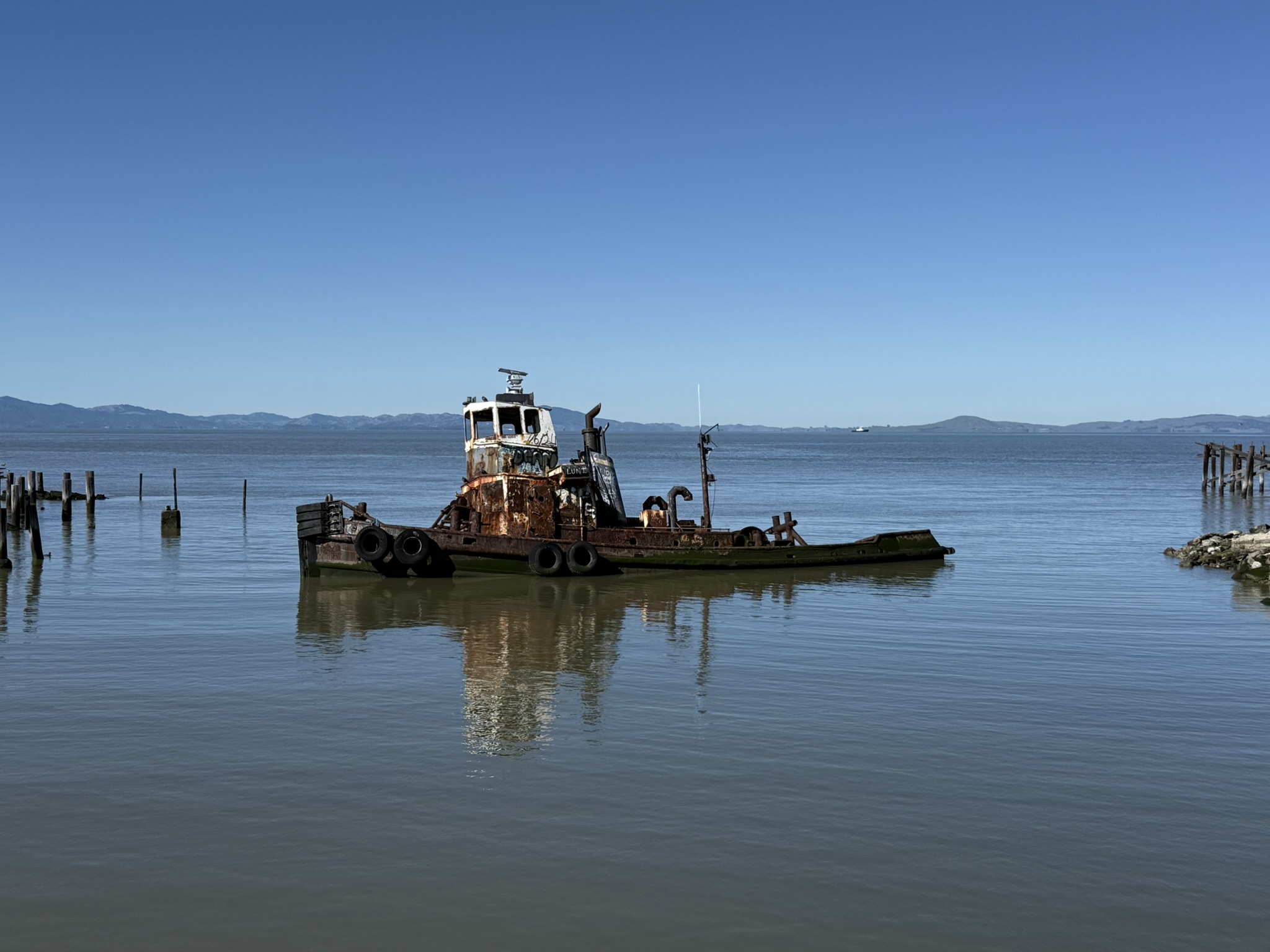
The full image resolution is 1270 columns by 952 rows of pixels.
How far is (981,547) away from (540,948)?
36945mm

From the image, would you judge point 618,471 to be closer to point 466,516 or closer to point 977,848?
point 466,516

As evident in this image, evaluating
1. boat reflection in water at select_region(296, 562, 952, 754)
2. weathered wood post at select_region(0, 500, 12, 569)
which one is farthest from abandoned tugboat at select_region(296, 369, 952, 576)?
weathered wood post at select_region(0, 500, 12, 569)

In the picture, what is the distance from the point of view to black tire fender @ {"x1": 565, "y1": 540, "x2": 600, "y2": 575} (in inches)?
1355

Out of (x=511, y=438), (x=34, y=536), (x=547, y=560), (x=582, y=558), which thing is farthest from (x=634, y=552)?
(x=34, y=536)

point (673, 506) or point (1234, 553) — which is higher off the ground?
point (673, 506)

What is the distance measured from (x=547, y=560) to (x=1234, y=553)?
20.9m

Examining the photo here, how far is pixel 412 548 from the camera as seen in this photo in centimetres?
3409

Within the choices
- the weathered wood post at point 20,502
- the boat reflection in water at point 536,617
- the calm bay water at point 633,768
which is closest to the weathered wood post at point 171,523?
the weathered wood post at point 20,502

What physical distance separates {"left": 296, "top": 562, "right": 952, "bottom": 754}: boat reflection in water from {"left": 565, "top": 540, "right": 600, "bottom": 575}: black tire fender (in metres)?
0.35

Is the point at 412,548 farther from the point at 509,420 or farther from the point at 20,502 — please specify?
the point at 20,502

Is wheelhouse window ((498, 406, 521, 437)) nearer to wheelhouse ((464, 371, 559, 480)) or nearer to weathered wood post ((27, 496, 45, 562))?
wheelhouse ((464, 371, 559, 480))

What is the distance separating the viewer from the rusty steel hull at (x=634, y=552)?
3444cm

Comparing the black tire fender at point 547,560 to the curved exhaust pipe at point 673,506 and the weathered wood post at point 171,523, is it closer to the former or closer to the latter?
the curved exhaust pipe at point 673,506

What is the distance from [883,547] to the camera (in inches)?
1503
